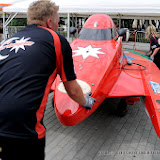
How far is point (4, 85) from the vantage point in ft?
4.38

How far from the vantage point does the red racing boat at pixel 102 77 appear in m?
2.77

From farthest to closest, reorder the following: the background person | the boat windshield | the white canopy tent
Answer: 1. the white canopy tent
2. the background person
3. the boat windshield

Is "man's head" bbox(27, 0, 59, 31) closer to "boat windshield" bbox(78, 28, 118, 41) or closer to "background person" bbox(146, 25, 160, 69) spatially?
"boat windshield" bbox(78, 28, 118, 41)

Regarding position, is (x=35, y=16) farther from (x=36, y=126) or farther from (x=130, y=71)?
(x=130, y=71)

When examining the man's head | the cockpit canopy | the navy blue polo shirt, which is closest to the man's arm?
the navy blue polo shirt

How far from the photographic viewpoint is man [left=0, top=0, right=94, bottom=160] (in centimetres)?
131

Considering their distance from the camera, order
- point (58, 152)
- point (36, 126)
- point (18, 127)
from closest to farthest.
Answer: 1. point (18, 127)
2. point (36, 126)
3. point (58, 152)

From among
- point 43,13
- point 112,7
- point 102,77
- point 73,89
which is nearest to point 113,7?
point 112,7

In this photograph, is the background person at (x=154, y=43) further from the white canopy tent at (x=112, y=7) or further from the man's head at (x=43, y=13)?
the man's head at (x=43, y=13)

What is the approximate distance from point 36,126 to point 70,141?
2.14m

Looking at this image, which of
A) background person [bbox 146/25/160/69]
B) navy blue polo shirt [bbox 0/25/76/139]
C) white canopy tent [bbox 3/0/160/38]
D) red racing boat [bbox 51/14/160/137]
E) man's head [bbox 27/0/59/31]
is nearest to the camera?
navy blue polo shirt [bbox 0/25/76/139]

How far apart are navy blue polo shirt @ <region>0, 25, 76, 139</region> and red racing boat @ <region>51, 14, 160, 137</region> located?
1210 mm

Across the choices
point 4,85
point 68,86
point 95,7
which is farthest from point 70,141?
point 95,7

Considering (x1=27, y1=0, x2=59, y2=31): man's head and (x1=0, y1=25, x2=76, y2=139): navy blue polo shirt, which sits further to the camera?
(x1=27, y1=0, x2=59, y2=31): man's head
